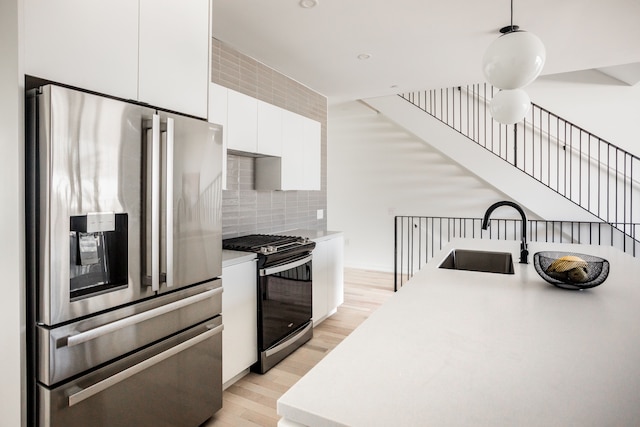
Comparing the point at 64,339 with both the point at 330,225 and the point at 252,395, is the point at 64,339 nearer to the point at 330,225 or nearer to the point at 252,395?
the point at 252,395

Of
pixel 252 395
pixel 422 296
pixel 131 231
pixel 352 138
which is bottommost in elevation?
pixel 252 395

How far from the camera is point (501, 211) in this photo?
545 cm

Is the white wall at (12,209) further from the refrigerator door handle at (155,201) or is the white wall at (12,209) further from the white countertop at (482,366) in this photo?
the white countertop at (482,366)

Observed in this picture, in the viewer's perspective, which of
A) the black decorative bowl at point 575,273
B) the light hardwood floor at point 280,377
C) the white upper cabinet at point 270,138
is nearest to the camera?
the black decorative bowl at point 575,273

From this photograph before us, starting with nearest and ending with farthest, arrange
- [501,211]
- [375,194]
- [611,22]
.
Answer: [611,22], [501,211], [375,194]

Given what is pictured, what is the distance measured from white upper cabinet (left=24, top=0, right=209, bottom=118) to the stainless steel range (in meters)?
1.19

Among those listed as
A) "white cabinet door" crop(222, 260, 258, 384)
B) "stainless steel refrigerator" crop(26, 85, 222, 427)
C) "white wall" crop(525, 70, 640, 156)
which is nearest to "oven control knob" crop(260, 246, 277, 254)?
"white cabinet door" crop(222, 260, 258, 384)

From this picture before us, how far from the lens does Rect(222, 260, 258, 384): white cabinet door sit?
236 centimetres

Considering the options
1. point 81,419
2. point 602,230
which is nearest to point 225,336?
point 81,419

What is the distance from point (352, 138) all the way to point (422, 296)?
5.24m

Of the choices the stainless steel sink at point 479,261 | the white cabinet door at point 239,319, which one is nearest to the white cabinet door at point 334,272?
the white cabinet door at point 239,319

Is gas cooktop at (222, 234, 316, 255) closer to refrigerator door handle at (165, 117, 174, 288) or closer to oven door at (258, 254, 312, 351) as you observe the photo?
oven door at (258, 254, 312, 351)

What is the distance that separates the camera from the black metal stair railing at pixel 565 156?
194 inches

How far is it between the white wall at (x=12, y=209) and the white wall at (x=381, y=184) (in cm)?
532
